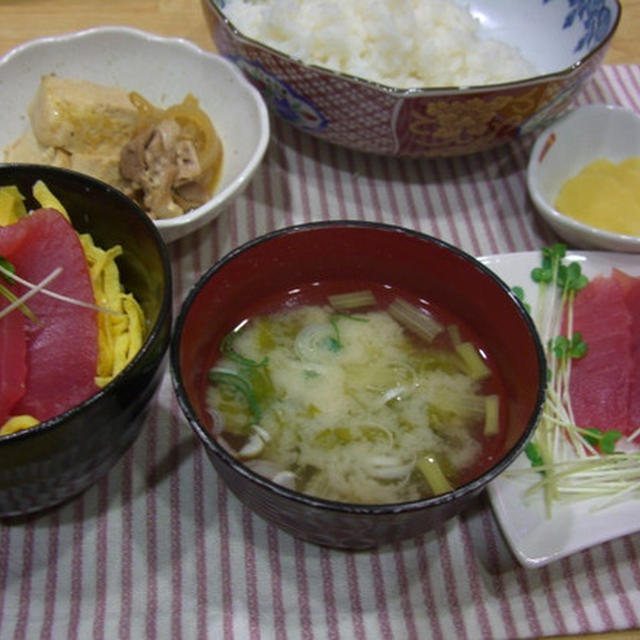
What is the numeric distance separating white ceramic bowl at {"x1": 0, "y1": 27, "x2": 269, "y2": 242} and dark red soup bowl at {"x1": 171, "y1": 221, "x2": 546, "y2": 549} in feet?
1.16

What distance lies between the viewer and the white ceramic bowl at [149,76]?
1455 mm

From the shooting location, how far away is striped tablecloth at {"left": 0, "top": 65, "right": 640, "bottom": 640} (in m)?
0.97

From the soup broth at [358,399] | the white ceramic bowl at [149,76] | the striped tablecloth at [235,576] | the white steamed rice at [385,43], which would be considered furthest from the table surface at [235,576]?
the white steamed rice at [385,43]

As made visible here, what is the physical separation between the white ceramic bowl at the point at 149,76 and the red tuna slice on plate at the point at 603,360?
668 millimetres

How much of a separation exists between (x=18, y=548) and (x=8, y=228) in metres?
0.44

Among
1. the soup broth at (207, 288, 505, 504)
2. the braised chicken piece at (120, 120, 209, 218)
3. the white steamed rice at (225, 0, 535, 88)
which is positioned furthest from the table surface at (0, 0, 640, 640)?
the white steamed rice at (225, 0, 535, 88)

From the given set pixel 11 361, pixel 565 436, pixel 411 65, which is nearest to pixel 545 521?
pixel 565 436

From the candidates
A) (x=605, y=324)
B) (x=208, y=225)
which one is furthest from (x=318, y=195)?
(x=605, y=324)

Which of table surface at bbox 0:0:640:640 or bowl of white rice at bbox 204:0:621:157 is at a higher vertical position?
bowl of white rice at bbox 204:0:621:157

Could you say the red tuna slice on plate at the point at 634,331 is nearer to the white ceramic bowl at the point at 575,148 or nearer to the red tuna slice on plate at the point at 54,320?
the white ceramic bowl at the point at 575,148

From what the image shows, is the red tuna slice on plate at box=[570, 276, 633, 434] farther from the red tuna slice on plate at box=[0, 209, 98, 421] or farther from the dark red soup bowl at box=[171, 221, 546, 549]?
the red tuna slice on plate at box=[0, 209, 98, 421]

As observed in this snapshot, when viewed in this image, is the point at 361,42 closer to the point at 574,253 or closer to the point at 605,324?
the point at 574,253

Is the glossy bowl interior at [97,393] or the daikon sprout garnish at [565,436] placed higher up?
the glossy bowl interior at [97,393]

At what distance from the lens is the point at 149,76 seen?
5.13ft
